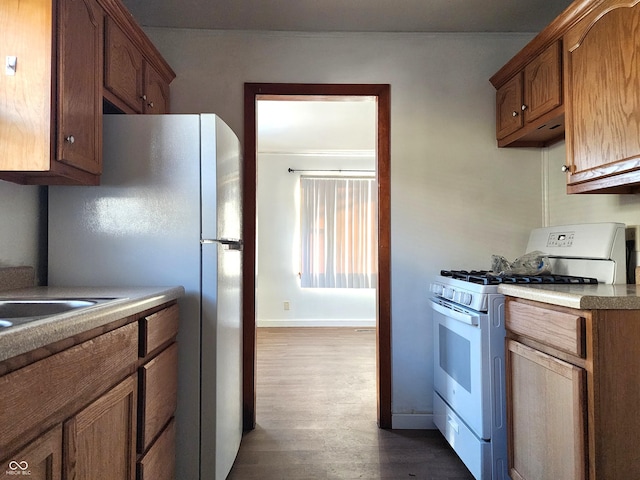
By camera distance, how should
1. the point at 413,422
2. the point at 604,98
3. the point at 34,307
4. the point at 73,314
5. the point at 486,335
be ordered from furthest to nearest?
the point at 413,422, the point at 486,335, the point at 604,98, the point at 34,307, the point at 73,314

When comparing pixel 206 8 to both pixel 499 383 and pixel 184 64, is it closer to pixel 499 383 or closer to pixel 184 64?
pixel 184 64

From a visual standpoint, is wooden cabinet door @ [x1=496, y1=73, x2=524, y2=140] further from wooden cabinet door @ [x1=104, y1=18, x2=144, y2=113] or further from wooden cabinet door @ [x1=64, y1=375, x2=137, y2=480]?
wooden cabinet door @ [x1=64, y1=375, x2=137, y2=480]

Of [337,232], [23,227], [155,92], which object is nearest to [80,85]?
[23,227]

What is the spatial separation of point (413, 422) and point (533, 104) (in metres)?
1.81

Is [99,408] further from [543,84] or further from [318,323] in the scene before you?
[318,323]

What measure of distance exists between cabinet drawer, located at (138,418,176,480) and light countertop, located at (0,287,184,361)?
1.56 feet

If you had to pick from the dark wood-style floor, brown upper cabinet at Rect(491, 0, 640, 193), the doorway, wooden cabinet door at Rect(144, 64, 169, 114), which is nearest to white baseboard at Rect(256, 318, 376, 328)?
the dark wood-style floor

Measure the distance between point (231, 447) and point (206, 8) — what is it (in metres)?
2.20

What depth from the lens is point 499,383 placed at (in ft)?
5.46

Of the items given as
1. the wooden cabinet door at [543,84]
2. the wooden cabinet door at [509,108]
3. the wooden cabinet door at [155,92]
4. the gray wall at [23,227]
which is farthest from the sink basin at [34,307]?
the wooden cabinet door at [509,108]

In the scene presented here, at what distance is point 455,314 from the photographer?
74.1 inches

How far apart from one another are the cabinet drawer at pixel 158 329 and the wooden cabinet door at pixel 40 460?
1.37 ft

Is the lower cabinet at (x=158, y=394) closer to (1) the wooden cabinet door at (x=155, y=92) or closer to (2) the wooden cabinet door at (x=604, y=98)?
(1) the wooden cabinet door at (x=155, y=92)

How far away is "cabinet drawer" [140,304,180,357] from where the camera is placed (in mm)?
1244
